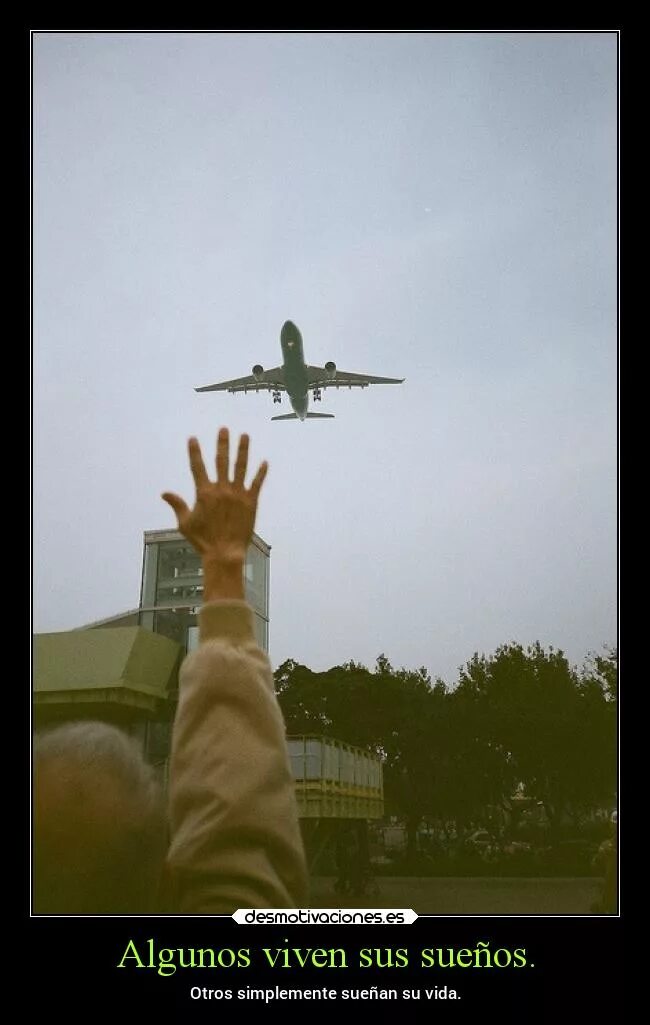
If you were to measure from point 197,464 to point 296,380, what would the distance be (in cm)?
1289

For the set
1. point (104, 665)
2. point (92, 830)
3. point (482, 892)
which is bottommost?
point (482, 892)

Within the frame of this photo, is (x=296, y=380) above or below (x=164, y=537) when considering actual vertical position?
above

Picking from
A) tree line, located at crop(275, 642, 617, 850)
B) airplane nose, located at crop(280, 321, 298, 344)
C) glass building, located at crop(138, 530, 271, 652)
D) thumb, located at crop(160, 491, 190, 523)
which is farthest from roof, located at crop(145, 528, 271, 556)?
airplane nose, located at crop(280, 321, 298, 344)

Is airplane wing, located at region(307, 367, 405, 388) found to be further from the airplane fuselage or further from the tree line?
the tree line

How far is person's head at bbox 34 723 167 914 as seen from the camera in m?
5.18

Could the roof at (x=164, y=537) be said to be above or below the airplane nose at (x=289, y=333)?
below

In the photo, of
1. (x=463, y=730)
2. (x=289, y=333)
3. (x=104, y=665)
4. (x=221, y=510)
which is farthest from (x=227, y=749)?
(x=289, y=333)

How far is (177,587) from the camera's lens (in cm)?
666

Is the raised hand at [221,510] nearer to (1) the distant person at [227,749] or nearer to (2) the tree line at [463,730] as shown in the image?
(1) the distant person at [227,749]

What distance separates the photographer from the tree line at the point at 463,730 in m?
8.10

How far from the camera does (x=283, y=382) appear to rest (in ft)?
50.8

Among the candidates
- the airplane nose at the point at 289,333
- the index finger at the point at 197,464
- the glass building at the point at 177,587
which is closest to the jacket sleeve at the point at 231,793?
the index finger at the point at 197,464

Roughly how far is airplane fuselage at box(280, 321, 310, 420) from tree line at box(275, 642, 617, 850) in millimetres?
6852

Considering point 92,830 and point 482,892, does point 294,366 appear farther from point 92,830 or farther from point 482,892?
point 92,830
